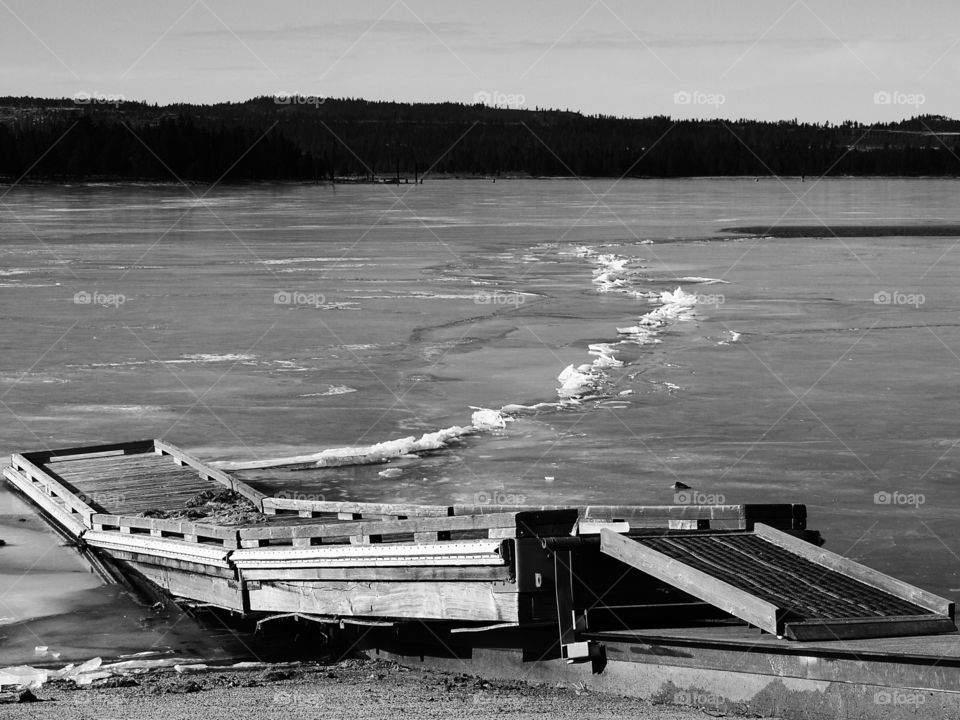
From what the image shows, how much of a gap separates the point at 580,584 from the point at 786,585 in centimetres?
132

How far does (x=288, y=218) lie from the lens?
229 feet

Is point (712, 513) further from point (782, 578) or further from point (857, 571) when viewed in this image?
point (857, 571)

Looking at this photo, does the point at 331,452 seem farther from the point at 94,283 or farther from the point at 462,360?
the point at 94,283

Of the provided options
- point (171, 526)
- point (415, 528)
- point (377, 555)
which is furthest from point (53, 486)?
point (415, 528)

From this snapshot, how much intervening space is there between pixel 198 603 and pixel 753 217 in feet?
210

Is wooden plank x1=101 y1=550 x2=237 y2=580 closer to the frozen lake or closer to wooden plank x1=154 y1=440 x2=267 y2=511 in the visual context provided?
the frozen lake

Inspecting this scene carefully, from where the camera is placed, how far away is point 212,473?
1395 cm

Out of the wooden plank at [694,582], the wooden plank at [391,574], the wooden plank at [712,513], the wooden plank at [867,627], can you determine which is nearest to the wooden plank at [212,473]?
the wooden plank at [391,574]

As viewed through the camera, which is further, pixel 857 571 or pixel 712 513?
pixel 712 513

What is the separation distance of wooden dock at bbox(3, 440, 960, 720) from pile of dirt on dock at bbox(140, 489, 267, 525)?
3.62ft

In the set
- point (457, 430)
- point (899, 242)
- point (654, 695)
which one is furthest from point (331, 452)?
point (899, 242)

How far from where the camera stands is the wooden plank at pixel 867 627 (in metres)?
7.66

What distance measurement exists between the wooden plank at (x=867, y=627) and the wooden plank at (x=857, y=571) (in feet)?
0.39

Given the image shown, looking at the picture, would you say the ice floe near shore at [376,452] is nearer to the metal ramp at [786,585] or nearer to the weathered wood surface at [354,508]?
the weathered wood surface at [354,508]
